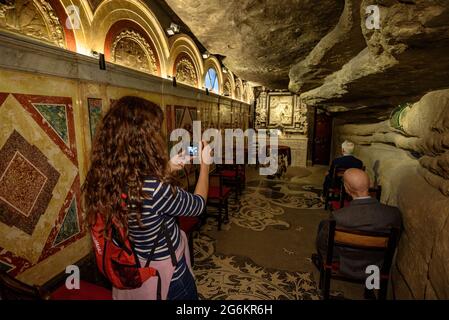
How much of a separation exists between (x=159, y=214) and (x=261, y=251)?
105 inches

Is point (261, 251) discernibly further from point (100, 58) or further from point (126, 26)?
point (126, 26)

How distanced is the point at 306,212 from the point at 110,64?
447 cm

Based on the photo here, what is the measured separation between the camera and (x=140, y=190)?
1109mm

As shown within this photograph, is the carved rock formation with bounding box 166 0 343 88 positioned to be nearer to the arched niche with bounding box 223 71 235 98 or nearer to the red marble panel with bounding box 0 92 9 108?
the red marble panel with bounding box 0 92 9 108

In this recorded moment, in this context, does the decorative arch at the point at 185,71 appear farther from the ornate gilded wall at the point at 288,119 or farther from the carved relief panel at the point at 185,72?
the ornate gilded wall at the point at 288,119

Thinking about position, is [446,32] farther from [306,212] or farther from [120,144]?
[306,212]

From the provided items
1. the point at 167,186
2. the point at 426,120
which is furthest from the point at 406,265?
the point at 167,186

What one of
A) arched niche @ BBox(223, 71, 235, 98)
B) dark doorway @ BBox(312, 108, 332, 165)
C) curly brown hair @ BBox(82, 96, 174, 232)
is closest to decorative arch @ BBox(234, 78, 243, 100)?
arched niche @ BBox(223, 71, 235, 98)

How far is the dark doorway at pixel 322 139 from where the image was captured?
10656 millimetres

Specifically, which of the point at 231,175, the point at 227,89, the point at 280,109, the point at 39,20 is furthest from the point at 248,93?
the point at 39,20

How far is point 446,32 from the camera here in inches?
49.9

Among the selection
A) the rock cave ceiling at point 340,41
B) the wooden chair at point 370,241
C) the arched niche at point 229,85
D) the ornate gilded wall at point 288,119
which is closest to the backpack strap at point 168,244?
the wooden chair at point 370,241

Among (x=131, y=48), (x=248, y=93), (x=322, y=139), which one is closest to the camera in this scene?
(x=131, y=48)

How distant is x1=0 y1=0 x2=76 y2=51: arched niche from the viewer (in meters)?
1.96
